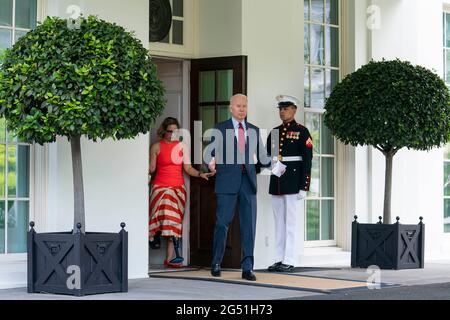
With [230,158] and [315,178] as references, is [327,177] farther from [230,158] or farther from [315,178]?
[230,158]

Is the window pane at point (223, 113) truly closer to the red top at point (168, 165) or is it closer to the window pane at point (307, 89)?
the red top at point (168, 165)

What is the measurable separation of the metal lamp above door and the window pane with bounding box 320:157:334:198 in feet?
9.31

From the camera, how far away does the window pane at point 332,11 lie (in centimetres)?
1389

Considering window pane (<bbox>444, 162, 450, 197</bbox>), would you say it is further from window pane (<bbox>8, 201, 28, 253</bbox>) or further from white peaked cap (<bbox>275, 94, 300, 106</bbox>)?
window pane (<bbox>8, 201, 28, 253</bbox>)

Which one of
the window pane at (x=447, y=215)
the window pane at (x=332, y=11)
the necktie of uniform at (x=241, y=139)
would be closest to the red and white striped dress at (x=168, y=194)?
the necktie of uniform at (x=241, y=139)

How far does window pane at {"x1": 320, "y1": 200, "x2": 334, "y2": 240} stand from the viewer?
1378 cm

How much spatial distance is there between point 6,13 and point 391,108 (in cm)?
455

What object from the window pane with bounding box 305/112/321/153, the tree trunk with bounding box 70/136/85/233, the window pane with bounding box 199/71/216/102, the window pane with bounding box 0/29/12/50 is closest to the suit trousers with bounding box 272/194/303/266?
the window pane with bounding box 199/71/216/102

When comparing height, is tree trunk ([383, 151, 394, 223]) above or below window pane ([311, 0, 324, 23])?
below

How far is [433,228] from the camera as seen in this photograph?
14.9m

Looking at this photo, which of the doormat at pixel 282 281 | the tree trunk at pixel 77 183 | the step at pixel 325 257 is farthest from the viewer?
the step at pixel 325 257

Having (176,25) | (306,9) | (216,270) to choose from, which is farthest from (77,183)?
(306,9)

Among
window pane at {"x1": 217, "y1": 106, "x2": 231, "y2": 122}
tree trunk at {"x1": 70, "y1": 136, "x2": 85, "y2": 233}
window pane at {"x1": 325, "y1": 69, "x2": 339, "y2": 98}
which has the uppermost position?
window pane at {"x1": 325, "y1": 69, "x2": 339, "y2": 98}

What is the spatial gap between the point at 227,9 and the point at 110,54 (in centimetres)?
340
